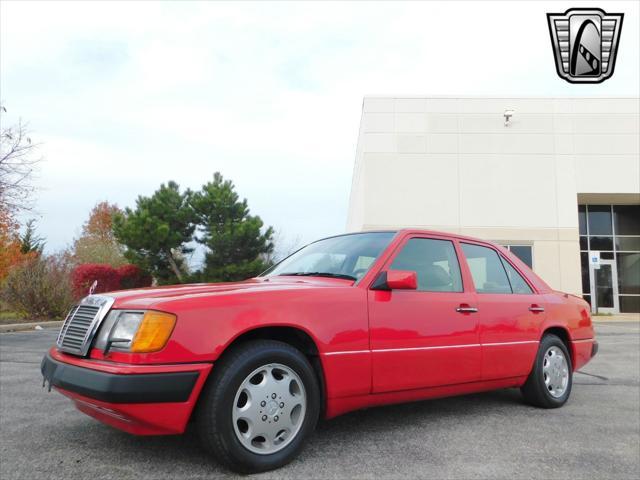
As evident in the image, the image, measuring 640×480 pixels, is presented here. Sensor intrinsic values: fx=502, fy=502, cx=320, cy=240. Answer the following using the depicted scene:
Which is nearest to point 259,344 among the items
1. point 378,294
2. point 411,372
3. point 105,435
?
point 378,294

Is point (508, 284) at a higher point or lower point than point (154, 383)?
higher

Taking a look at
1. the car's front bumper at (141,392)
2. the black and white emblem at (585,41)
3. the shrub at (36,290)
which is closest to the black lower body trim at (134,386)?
the car's front bumper at (141,392)

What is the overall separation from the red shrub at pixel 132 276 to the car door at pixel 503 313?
69.5 feet

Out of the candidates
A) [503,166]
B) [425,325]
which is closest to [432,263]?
[425,325]

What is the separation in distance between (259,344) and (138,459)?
97cm

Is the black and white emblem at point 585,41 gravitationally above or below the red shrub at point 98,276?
above

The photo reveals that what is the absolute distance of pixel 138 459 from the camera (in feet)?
9.46

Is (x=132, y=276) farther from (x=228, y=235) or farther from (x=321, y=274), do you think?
(x=321, y=274)

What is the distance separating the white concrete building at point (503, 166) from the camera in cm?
2064

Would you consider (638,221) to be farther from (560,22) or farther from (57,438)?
(57,438)

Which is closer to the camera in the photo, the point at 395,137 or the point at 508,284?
the point at 508,284

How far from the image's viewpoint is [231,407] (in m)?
2.65

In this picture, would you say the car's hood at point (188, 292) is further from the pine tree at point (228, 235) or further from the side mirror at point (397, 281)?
the pine tree at point (228, 235)

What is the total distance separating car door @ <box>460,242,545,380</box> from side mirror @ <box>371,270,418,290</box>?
3.00 feet
